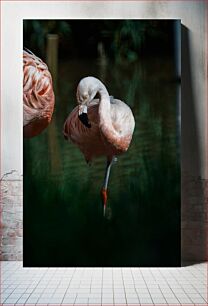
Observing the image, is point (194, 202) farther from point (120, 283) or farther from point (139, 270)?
point (120, 283)

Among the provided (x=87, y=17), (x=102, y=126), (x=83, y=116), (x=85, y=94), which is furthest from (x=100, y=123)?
(x=87, y=17)

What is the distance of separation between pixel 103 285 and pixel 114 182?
94cm

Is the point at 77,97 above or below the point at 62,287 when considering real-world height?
above

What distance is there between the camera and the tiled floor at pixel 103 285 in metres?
3.43

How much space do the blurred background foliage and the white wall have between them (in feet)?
0.56

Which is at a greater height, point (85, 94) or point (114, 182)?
point (85, 94)

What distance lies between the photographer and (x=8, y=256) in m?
4.54

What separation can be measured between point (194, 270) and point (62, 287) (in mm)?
1170

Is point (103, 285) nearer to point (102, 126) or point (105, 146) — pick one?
point (105, 146)

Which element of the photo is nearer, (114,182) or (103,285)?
(103,285)

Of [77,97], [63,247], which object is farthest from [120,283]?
[77,97]

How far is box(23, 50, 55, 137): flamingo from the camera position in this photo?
4375 millimetres

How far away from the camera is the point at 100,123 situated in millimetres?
4324

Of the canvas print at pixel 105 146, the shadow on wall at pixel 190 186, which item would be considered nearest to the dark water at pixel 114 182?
the canvas print at pixel 105 146
